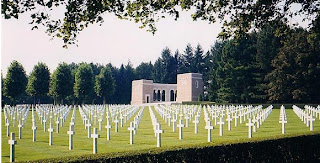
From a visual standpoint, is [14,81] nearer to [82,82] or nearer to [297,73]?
[82,82]

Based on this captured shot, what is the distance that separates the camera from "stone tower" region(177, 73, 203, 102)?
66.2 metres

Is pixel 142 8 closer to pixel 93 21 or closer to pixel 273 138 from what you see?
pixel 93 21

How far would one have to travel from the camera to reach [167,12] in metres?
11.2

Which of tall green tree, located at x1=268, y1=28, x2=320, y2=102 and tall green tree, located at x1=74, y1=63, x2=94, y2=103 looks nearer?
tall green tree, located at x1=268, y1=28, x2=320, y2=102

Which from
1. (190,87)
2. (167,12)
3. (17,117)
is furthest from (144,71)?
(167,12)

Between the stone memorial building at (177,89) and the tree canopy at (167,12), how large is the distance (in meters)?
53.3

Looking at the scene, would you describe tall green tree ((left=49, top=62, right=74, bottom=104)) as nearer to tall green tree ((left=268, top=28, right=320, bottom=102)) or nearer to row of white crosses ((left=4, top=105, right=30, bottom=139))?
tall green tree ((left=268, top=28, right=320, bottom=102))

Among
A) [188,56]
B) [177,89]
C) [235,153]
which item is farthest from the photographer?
[188,56]

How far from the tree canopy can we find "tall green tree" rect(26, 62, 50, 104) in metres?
41.6

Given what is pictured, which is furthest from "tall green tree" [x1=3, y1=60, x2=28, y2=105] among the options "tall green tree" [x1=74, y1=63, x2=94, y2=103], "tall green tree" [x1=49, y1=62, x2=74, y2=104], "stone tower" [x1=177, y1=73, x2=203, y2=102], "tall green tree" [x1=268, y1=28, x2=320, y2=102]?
"stone tower" [x1=177, y1=73, x2=203, y2=102]

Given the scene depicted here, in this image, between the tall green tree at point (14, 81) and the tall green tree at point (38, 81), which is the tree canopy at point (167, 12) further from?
the tall green tree at point (38, 81)

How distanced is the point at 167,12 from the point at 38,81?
42952 mm

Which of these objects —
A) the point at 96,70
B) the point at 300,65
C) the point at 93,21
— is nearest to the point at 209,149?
Answer: the point at 93,21

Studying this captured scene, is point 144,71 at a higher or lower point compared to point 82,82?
higher
